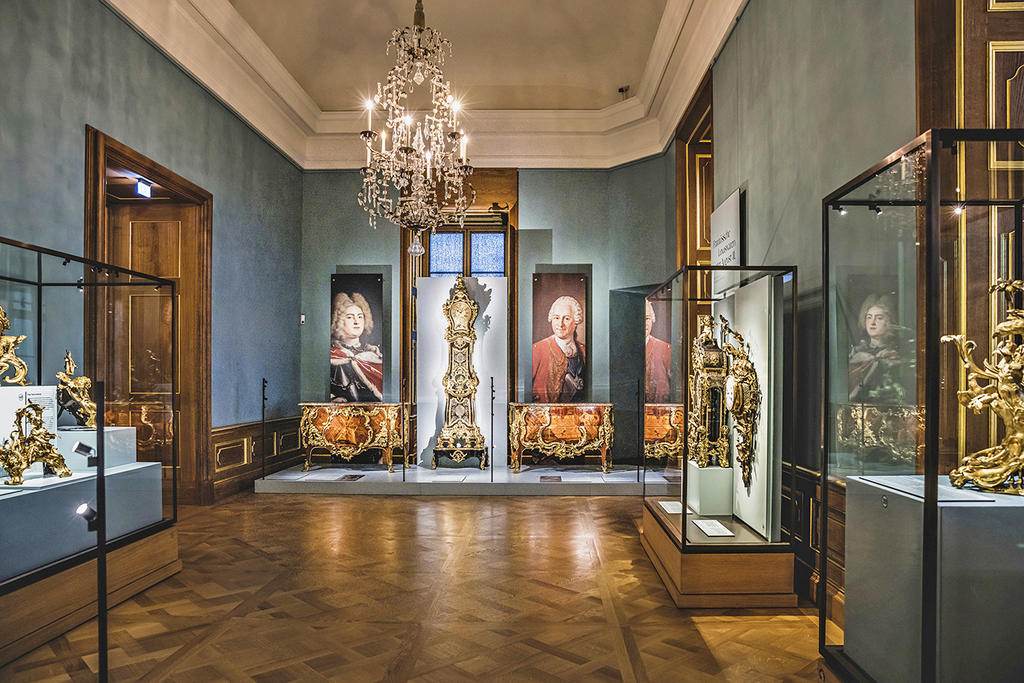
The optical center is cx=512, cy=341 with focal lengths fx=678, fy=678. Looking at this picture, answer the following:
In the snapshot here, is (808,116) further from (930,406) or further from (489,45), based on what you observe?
(489,45)

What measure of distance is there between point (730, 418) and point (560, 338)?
579 cm

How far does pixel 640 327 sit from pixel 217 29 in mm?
6533

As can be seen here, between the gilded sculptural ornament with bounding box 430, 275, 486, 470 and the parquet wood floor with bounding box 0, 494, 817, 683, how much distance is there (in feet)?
9.51

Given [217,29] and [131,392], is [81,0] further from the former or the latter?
[131,392]

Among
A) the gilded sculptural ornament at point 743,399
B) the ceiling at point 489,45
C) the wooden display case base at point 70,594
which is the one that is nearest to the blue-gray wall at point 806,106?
the gilded sculptural ornament at point 743,399

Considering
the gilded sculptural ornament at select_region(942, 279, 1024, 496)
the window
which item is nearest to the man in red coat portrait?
the window

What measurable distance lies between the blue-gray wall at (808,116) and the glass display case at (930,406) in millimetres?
833

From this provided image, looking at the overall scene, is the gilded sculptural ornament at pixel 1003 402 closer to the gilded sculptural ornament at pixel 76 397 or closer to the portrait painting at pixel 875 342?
the portrait painting at pixel 875 342

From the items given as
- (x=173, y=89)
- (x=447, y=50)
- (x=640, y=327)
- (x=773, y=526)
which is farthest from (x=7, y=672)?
(x=640, y=327)

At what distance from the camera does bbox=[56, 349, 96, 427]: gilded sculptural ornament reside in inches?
159

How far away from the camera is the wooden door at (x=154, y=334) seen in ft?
15.3

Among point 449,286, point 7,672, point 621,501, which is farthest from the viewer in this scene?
point 449,286

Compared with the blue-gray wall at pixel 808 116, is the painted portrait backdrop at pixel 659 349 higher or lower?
lower

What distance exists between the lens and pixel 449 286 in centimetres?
909
